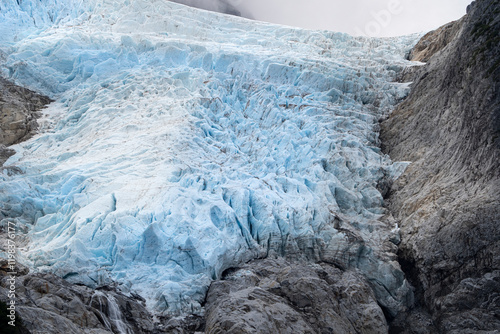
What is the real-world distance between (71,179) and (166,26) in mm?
12954

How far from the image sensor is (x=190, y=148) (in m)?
16.2

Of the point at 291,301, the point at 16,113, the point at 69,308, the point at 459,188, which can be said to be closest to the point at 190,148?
the point at 291,301

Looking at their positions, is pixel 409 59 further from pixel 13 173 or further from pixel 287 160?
pixel 13 173

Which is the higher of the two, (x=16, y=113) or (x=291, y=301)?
(x=16, y=113)

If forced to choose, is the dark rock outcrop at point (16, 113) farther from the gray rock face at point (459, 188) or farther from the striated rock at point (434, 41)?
the striated rock at point (434, 41)

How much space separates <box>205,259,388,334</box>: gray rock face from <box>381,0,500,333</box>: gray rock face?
5.97ft

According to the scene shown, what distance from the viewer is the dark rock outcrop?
16.9 meters

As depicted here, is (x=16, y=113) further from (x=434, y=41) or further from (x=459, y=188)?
(x=434, y=41)

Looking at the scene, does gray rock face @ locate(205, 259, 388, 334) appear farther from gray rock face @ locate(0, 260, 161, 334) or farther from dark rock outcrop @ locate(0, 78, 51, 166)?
dark rock outcrop @ locate(0, 78, 51, 166)

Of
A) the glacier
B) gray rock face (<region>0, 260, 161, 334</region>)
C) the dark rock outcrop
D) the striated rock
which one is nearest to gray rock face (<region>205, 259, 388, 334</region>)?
the glacier

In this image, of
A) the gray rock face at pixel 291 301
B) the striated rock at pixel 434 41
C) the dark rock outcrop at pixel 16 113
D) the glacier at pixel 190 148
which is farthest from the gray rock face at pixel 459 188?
the dark rock outcrop at pixel 16 113

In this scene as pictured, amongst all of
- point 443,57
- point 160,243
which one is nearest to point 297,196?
point 160,243

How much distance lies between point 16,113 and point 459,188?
636 inches

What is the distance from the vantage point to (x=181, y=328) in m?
10.5
